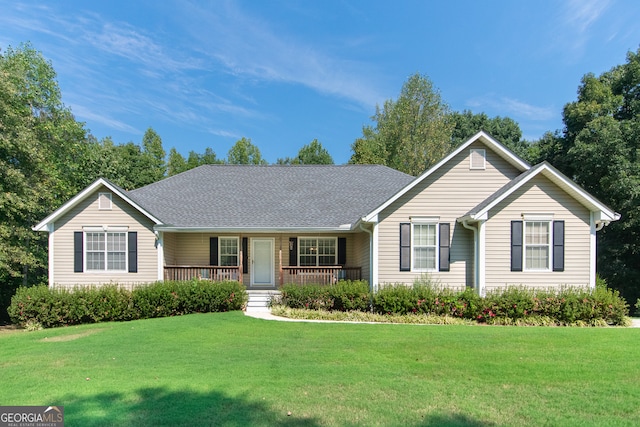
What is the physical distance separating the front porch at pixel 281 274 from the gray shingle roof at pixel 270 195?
1.71 meters

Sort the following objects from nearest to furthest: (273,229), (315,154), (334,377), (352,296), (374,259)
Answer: (334,377), (352,296), (374,259), (273,229), (315,154)

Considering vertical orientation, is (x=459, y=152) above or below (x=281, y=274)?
above

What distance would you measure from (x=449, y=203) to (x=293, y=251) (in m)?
6.94

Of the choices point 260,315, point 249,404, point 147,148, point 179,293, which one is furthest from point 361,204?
point 147,148

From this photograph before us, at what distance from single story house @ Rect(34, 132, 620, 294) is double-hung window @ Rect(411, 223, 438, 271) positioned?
34mm

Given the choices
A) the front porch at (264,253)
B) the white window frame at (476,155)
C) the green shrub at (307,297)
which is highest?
the white window frame at (476,155)

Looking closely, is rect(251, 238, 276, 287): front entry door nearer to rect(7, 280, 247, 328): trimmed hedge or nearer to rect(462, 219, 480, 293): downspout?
rect(7, 280, 247, 328): trimmed hedge

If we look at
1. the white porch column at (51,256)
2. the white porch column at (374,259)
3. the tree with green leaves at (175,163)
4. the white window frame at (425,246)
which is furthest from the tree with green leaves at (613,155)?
the tree with green leaves at (175,163)

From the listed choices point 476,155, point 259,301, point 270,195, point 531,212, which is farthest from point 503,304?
point 270,195

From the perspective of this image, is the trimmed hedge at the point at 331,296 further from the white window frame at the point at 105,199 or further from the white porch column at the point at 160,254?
the white window frame at the point at 105,199

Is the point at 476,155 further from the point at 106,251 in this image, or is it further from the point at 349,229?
the point at 106,251

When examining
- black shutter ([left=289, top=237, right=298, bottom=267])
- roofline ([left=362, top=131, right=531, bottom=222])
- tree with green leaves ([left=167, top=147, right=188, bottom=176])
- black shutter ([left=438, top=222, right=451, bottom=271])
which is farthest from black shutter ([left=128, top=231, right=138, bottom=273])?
tree with green leaves ([left=167, top=147, right=188, bottom=176])

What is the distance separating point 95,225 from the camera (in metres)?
14.7

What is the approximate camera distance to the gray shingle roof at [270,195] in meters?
16.0
